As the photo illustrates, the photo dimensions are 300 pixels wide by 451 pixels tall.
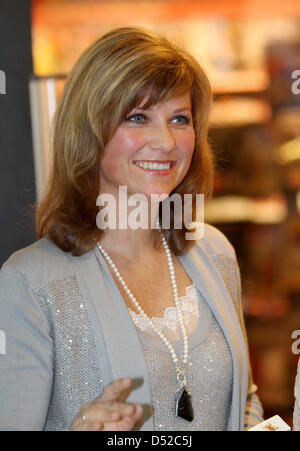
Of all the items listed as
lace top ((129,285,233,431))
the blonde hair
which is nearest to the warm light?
the blonde hair

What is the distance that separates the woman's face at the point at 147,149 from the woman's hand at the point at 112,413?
0.45 meters

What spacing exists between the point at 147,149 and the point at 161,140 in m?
0.03

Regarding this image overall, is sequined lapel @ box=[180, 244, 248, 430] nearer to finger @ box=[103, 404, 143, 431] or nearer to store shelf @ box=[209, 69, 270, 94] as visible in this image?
finger @ box=[103, 404, 143, 431]

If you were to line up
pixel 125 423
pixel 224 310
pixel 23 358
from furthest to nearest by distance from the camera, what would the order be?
pixel 224 310, pixel 23 358, pixel 125 423

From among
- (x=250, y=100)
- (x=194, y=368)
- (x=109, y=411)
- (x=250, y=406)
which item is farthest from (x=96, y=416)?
(x=250, y=100)

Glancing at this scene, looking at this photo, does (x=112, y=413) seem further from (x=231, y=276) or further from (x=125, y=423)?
(x=231, y=276)

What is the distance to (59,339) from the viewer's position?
123cm

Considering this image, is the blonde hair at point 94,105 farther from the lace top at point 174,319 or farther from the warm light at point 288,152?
the warm light at point 288,152

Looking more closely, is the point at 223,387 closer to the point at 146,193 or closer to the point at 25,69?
the point at 146,193

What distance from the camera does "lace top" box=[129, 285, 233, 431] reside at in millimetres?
1269

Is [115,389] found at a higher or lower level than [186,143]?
lower

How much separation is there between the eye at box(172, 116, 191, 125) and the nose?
7cm

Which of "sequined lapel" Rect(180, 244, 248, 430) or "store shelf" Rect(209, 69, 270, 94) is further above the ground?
"store shelf" Rect(209, 69, 270, 94)

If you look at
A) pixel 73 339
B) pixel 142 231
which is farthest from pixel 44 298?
pixel 142 231
